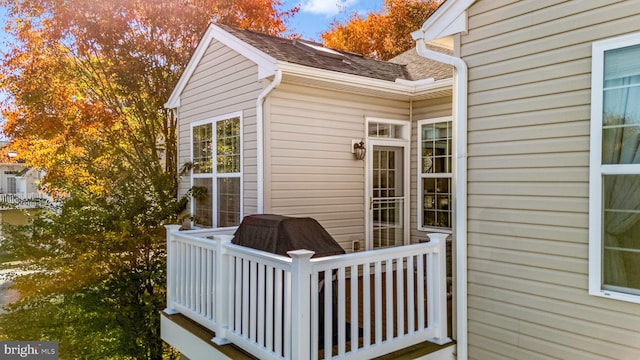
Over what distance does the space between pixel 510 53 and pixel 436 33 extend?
725mm

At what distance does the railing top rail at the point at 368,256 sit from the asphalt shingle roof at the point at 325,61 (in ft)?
9.29

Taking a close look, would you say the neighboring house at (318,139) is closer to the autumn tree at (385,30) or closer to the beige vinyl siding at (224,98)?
the beige vinyl siding at (224,98)

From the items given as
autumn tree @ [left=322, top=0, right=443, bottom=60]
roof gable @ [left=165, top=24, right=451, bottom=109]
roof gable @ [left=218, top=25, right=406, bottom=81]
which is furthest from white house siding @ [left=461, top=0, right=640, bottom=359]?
autumn tree @ [left=322, top=0, right=443, bottom=60]

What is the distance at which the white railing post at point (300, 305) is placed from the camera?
A: 9.09 feet

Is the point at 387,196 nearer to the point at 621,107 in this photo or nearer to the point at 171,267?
the point at 171,267

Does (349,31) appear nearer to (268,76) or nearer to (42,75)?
(42,75)

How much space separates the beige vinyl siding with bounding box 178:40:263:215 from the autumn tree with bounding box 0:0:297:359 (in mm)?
1209

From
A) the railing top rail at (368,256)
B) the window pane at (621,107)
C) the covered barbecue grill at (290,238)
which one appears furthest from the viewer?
the covered barbecue grill at (290,238)

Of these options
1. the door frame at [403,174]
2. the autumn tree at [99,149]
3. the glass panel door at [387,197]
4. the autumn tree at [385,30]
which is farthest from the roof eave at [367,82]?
the autumn tree at [385,30]

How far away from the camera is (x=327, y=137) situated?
578cm

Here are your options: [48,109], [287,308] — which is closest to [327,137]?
[287,308]

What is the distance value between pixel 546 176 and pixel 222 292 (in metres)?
2.84

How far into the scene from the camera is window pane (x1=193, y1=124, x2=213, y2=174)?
22.0 feet

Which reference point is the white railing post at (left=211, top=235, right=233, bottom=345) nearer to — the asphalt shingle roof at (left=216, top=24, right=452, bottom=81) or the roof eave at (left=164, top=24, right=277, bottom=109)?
the roof eave at (left=164, top=24, right=277, bottom=109)
